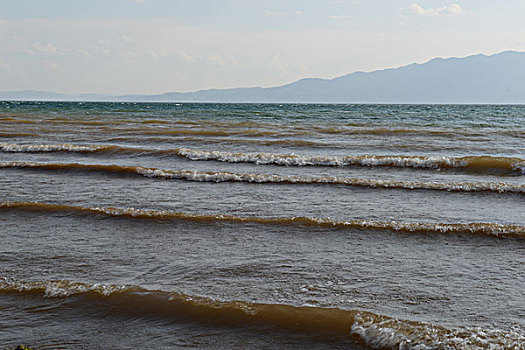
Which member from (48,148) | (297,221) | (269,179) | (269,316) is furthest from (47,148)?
(269,316)

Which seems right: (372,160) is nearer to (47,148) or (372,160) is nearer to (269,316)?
(269,316)

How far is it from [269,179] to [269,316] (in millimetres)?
7105

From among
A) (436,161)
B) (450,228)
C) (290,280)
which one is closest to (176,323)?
(290,280)

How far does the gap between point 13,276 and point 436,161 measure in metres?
11.3

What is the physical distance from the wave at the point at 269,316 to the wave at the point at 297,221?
9.52ft

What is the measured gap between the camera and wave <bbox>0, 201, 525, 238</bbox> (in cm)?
705

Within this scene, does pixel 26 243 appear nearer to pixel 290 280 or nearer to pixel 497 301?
pixel 290 280

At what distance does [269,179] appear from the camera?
1144 cm

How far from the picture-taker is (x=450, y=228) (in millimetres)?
7129

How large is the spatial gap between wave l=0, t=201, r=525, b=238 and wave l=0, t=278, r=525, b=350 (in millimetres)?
2901

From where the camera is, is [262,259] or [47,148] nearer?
[262,259]

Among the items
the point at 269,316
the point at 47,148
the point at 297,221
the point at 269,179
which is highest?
the point at 47,148

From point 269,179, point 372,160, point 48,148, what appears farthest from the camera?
point 48,148

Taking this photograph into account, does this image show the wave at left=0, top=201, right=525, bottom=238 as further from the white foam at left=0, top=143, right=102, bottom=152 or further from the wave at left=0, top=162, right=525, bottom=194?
the white foam at left=0, top=143, right=102, bottom=152
